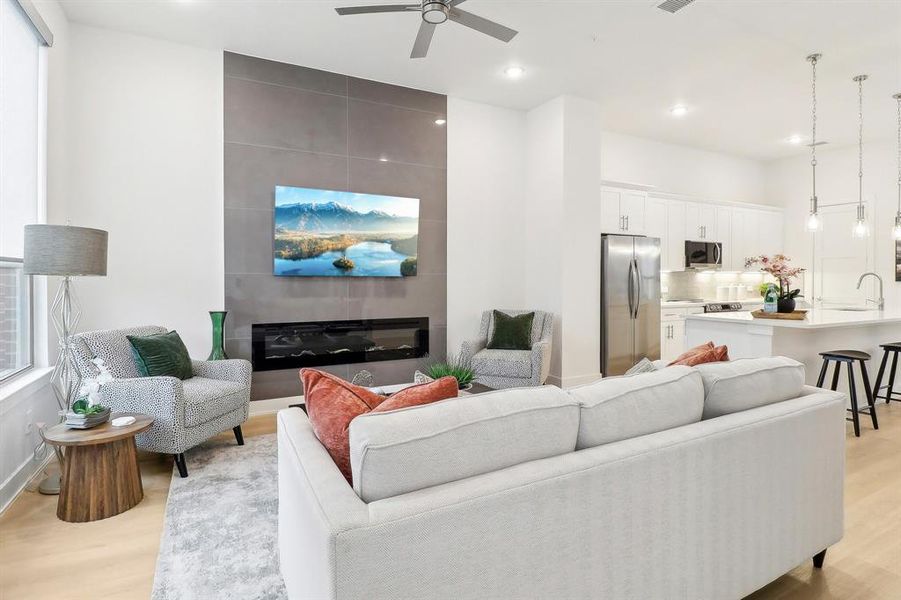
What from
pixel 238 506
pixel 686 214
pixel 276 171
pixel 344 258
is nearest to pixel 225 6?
pixel 276 171

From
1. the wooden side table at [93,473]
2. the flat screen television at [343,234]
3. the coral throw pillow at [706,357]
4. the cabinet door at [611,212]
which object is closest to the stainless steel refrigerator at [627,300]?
the cabinet door at [611,212]

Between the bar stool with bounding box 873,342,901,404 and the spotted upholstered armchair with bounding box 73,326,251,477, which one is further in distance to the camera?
the bar stool with bounding box 873,342,901,404

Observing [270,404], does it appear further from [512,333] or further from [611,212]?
[611,212]

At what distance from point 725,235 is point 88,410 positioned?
Result: 761cm

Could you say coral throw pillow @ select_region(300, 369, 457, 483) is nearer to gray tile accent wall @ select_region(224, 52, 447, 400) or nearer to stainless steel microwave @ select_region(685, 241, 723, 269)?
gray tile accent wall @ select_region(224, 52, 447, 400)

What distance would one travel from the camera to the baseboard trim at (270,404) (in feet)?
14.2

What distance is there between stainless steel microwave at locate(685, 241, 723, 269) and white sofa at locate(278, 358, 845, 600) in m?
5.25

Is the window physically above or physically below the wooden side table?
above

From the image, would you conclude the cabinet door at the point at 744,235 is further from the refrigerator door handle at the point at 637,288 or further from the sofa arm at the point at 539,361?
the sofa arm at the point at 539,361

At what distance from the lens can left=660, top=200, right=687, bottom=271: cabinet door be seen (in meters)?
6.66

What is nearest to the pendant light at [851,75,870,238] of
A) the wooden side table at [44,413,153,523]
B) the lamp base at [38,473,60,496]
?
the wooden side table at [44,413,153,523]

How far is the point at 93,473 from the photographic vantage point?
8.20 ft

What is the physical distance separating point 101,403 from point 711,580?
124 inches

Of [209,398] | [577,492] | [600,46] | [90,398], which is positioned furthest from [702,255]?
[90,398]
